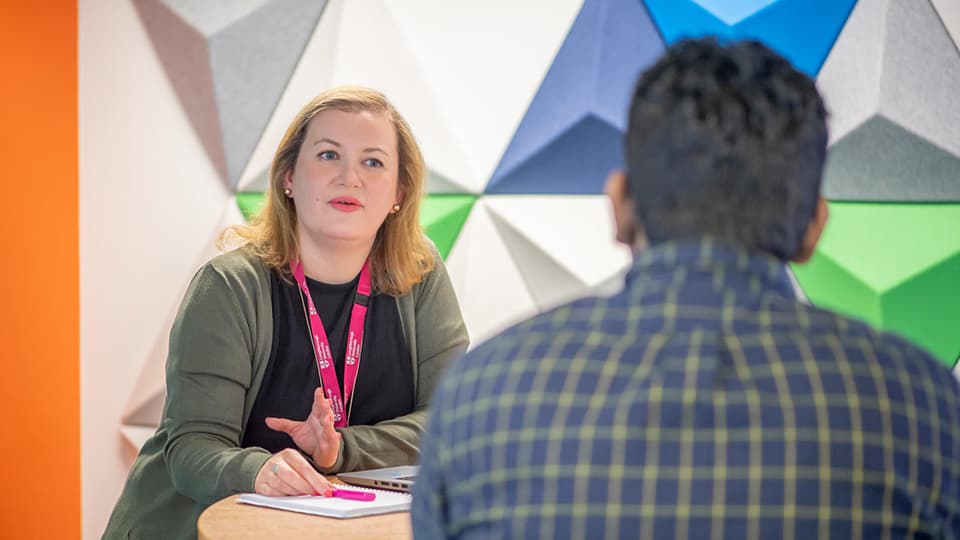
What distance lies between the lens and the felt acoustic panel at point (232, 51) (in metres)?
4.68

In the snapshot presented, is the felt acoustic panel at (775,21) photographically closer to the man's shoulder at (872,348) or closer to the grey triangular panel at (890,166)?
the grey triangular panel at (890,166)

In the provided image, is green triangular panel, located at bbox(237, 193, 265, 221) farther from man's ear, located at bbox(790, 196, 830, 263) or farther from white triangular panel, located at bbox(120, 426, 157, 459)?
man's ear, located at bbox(790, 196, 830, 263)

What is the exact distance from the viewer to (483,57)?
177 inches

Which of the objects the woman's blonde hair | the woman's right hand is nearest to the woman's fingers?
the woman's right hand

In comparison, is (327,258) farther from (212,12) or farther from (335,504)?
(212,12)

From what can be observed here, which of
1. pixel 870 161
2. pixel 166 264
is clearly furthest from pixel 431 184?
pixel 870 161

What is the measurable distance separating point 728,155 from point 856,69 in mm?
3188

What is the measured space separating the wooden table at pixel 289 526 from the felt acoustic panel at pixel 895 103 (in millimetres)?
2604

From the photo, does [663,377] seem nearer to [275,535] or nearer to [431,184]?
[275,535]

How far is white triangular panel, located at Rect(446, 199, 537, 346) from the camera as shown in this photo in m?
4.51

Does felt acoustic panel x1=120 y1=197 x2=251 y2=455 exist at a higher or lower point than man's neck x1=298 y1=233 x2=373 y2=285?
lower

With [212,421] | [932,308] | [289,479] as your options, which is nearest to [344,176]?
[212,421]

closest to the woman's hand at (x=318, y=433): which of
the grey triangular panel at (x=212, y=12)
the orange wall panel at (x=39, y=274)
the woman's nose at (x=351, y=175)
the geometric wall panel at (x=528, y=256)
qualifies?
the woman's nose at (x=351, y=175)

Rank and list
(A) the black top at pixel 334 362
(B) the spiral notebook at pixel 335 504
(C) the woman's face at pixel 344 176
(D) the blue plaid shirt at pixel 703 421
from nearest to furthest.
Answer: (D) the blue plaid shirt at pixel 703 421 → (B) the spiral notebook at pixel 335 504 → (A) the black top at pixel 334 362 → (C) the woman's face at pixel 344 176
